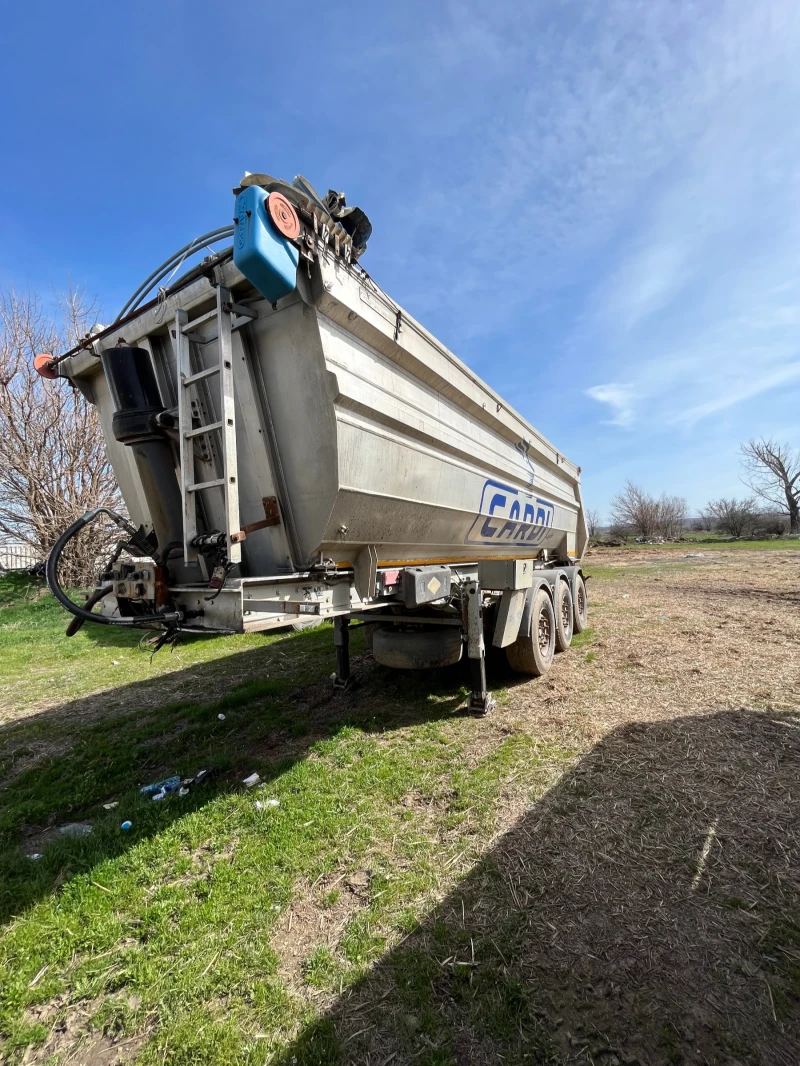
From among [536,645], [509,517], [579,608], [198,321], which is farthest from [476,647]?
[579,608]

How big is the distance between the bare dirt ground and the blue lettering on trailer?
193 cm

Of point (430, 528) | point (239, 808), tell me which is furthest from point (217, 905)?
point (430, 528)

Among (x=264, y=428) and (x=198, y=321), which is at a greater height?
(x=198, y=321)

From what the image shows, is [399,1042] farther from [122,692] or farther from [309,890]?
[122,692]

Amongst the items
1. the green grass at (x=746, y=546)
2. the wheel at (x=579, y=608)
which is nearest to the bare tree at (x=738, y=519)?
the green grass at (x=746, y=546)

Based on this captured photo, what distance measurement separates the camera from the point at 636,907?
89.5 inches

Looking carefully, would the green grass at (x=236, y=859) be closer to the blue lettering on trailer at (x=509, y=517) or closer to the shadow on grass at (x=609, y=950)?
the shadow on grass at (x=609, y=950)

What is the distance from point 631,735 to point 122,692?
20.3 ft

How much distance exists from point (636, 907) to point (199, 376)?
3.65 m

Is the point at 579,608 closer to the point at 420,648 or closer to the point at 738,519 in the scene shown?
the point at 420,648

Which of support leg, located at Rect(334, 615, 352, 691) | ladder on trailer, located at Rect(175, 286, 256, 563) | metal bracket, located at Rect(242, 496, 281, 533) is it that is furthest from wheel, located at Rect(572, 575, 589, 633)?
ladder on trailer, located at Rect(175, 286, 256, 563)

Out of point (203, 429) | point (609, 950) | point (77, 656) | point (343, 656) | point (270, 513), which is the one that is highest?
point (203, 429)

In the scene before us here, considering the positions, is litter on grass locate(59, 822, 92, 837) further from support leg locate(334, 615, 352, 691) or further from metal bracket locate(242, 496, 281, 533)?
support leg locate(334, 615, 352, 691)

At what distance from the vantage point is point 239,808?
128 inches
